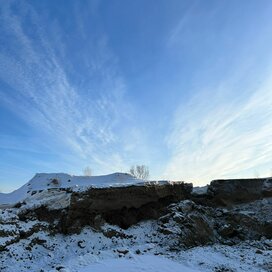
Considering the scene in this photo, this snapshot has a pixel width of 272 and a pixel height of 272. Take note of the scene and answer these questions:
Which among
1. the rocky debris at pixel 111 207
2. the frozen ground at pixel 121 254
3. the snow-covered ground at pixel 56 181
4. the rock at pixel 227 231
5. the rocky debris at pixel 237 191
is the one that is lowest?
the frozen ground at pixel 121 254

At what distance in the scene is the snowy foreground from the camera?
1515 cm

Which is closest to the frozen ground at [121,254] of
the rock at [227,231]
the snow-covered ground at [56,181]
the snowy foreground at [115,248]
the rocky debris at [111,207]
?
the snowy foreground at [115,248]

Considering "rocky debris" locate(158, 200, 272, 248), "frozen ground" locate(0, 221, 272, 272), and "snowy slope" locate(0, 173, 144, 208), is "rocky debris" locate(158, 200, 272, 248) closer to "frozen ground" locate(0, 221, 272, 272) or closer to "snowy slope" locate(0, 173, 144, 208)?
"frozen ground" locate(0, 221, 272, 272)

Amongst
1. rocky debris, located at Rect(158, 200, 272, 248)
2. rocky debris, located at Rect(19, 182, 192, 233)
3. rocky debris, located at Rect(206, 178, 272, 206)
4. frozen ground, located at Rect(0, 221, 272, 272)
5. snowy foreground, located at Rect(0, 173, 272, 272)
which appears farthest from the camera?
rocky debris, located at Rect(206, 178, 272, 206)

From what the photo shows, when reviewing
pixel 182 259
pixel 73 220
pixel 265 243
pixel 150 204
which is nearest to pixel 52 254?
pixel 73 220

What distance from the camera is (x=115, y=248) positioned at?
1844 cm

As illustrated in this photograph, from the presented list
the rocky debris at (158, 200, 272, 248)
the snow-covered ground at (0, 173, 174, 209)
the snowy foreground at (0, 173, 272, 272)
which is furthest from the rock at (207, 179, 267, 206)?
the snow-covered ground at (0, 173, 174, 209)

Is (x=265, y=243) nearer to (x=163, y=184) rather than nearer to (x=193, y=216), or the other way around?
(x=193, y=216)

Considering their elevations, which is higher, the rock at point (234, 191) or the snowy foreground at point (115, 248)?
the rock at point (234, 191)

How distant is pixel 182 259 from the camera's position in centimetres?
1647

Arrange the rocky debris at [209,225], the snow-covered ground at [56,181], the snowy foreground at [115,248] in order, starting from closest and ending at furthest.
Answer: the snowy foreground at [115,248] → the rocky debris at [209,225] → the snow-covered ground at [56,181]

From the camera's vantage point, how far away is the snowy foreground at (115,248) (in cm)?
1515

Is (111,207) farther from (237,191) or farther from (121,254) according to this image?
(237,191)

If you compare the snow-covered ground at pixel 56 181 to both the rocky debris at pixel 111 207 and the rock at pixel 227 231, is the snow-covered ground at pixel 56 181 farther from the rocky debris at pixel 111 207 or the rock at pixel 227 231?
the rock at pixel 227 231
